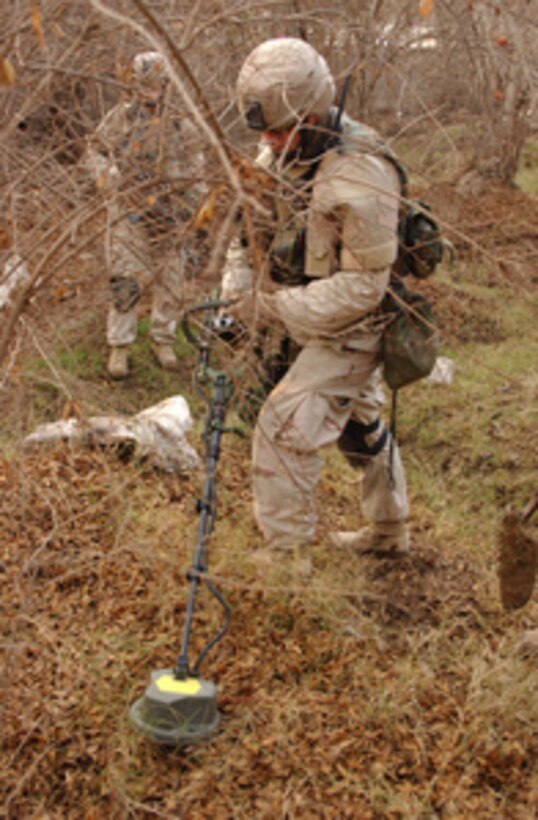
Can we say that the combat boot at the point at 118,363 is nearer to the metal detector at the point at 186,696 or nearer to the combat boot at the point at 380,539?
the combat boot at the point at 380,539

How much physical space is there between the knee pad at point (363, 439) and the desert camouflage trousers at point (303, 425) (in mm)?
139

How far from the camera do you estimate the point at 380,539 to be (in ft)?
14.3

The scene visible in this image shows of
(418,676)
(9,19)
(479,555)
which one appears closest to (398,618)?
(418,676)

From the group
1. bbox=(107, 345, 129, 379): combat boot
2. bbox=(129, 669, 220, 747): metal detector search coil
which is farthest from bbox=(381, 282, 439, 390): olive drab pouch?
bbox=(107, 345, 129, 379): combat boot

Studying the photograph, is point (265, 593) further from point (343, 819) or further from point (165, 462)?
point (165, 462)

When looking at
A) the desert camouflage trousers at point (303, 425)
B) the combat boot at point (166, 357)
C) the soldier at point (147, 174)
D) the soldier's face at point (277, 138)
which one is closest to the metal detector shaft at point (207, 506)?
the desert camouflage trousers at point (303, 425)

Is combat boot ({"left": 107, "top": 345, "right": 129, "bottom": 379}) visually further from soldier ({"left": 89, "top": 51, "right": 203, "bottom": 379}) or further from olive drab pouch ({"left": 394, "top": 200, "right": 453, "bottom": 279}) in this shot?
olive drab pouch ({"left": 394, "top": 200, "right": 453, "bottom": 279})

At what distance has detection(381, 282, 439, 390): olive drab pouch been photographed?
366cm

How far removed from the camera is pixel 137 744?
124 inches

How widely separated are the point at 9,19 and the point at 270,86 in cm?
87

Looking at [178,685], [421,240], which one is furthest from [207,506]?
[421,240]

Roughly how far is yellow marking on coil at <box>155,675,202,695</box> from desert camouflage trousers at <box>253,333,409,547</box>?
91 centimetres

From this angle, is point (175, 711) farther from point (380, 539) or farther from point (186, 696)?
point (380, 539)

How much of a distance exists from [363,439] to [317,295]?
0.87m
